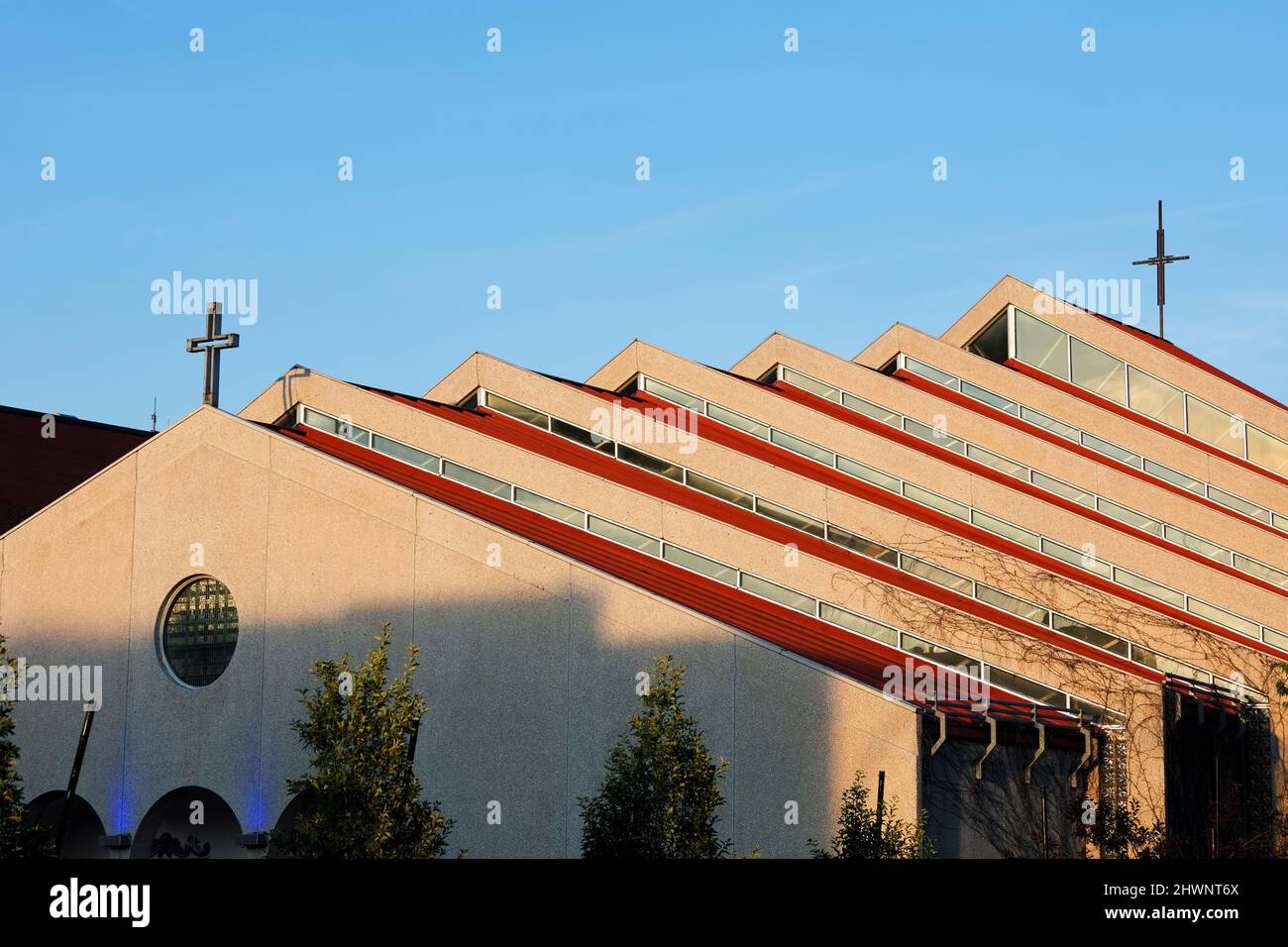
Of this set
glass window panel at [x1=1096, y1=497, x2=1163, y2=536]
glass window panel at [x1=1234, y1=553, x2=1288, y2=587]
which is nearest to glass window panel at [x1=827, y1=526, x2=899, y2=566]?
glass window panel at [x1=1096, y1=497, x2=1163, y2=536]

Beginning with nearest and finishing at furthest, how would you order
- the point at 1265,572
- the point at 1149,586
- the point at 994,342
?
the point at 1149,586 < the point at 1265,572 < the point at 994,342

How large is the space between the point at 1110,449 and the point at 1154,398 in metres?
3.27

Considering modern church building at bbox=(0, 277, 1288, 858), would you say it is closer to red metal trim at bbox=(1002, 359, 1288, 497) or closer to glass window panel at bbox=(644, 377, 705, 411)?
glass window panel at bbox=(644, 377, 705, 411)

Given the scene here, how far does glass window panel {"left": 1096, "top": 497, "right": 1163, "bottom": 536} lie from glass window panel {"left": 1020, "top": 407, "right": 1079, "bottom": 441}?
3622 millimetres

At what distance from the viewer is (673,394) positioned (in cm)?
4000

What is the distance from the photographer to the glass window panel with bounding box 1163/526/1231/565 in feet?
122

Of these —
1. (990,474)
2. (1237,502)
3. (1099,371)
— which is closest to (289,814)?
(990,474)

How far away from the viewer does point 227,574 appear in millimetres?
28422

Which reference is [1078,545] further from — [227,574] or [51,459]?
[51,459]

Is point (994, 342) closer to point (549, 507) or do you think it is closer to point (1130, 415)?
point (1130, 415)

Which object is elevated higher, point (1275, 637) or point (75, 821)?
point (1275, 637)
